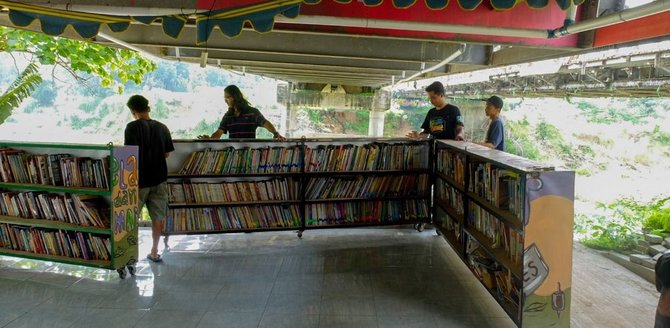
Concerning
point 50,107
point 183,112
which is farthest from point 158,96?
point 50,107

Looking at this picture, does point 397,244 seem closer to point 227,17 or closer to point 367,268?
point 367,268

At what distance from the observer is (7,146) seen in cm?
418

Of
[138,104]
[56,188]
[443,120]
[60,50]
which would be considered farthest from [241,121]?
[60,50]

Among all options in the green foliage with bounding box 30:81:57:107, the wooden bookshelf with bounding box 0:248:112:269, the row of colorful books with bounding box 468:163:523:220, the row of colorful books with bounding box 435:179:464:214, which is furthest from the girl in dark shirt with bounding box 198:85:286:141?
the green foliage with bounding box 30:81:57:107

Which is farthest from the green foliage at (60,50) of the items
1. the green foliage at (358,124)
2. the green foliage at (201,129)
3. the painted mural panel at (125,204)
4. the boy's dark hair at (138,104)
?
the green foliage at (358,124)

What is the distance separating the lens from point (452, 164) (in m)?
4.73

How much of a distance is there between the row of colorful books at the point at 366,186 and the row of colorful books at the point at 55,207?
2.28 metres

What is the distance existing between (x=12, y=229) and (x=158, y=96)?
A: 28965 millimetres

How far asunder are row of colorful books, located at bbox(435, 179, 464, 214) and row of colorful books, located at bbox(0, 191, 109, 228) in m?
3.48

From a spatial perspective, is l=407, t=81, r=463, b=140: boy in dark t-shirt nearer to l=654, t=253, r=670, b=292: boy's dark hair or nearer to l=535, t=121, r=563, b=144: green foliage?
l=654, t=253, r=670, b=292: boy's dark hair

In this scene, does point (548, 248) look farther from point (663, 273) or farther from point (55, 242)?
point (55, 242)

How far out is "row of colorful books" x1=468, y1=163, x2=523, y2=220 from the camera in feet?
10.3

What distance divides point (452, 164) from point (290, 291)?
2.22 m

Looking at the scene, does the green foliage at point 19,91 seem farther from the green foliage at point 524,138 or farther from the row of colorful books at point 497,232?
the green foliage at point 524,138
